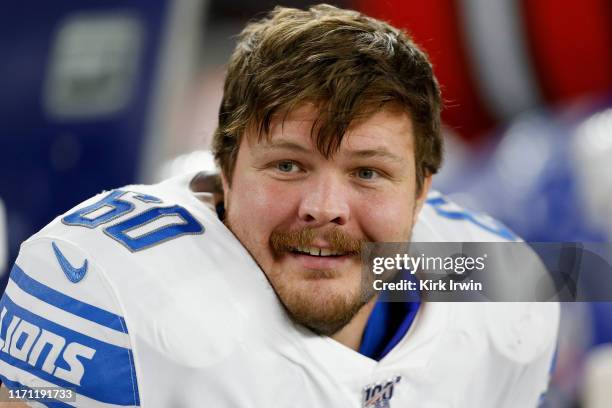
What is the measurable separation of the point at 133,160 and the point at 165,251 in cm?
114

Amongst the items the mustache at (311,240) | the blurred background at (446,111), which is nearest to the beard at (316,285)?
the mustache at (311,240)

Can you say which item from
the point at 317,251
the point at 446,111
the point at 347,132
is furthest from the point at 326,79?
the point at 446,111

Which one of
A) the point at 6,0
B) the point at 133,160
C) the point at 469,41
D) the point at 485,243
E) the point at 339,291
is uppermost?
the point at 469,41

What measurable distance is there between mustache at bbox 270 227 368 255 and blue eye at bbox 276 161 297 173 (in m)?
0.06

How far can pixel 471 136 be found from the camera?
8.04 feet

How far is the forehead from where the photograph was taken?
2.95ft

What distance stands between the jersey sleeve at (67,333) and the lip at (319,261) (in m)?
0.17

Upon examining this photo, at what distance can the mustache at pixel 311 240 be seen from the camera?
90cm

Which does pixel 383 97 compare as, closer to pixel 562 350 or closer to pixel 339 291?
pixel 339 291

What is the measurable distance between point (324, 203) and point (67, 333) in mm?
246

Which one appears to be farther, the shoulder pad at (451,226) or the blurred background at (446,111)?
the blurred background at (446,111)

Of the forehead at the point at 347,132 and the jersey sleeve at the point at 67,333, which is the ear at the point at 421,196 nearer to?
the forehead at the point at 347,132

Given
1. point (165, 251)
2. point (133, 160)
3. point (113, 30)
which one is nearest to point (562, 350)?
point (165, 251)

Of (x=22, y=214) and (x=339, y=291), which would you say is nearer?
(x=339, y=291)
